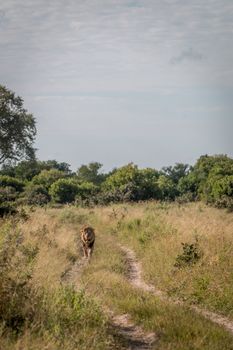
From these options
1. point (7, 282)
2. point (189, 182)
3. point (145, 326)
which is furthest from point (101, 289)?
point (189, 182)

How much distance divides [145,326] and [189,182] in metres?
58.4

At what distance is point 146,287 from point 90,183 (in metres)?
49.6

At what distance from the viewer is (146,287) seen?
13727mm

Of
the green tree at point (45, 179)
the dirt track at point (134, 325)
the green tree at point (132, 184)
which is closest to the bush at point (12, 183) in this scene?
A: the green tree at point (45, 179)

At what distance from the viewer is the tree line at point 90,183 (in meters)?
37.2

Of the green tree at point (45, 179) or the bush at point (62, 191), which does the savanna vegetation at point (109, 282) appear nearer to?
the bush at point (62, 191)

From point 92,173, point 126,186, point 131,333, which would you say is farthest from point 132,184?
point 131,333

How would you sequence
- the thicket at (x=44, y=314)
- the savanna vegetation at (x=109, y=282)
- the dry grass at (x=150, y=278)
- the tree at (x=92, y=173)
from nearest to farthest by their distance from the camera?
the thicket at (x=44, y=314), the savanna vegetation at (x=109, y=282), the dry grass at (x=150, y=278), the tree at (x=92, y=173)

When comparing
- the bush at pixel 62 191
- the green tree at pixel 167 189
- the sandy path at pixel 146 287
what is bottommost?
the sandy path at pixel 146 287

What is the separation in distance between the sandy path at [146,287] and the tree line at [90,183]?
7.64m

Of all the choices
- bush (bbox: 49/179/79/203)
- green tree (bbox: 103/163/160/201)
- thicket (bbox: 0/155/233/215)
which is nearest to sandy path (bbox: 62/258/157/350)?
thicket (bbox: 0/155/233/215)

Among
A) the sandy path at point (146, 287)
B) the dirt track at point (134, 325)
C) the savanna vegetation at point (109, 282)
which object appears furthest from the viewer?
the sandy path at point (146, 287)

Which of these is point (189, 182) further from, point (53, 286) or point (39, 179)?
point (53, 286)

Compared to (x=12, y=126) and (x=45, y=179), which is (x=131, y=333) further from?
(x=45, y=179)
